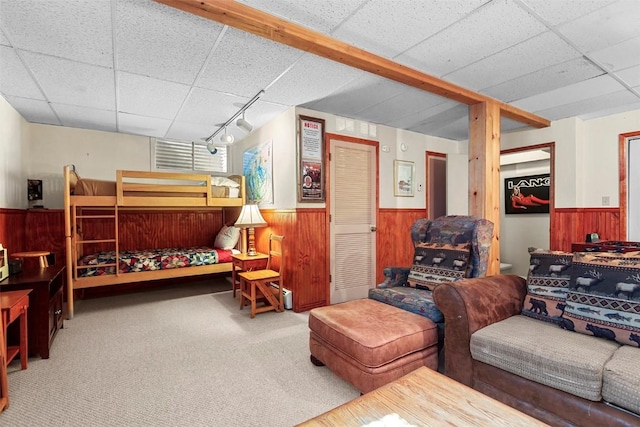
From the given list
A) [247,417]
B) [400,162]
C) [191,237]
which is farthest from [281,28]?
[191,237]

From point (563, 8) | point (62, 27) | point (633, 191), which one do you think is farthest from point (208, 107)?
point (633, 191)

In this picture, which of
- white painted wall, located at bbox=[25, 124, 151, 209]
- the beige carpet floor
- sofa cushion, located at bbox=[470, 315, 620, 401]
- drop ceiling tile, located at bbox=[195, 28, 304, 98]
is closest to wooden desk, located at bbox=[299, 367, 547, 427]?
sofa cushion, located at bbox=[470, 315, 620, 401]

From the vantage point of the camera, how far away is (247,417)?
1.73 meters

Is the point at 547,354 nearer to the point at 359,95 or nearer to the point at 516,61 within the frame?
the point at 516,61

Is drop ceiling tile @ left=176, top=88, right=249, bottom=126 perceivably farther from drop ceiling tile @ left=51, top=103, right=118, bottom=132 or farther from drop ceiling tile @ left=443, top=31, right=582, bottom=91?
drop ceiling tile @ left=443, top=31, right=582, bottom=91

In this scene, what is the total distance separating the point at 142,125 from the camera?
166 inches

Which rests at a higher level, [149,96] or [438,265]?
[149,96]

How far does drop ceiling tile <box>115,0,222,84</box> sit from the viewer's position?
1912mm

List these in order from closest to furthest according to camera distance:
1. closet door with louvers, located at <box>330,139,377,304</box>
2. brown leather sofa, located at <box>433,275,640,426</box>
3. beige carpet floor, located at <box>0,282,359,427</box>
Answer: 1. brown leather sofa, located at <box>433,275,640,426</box>
2. beige carpet floor, located at <box>0,282,359,427</box>
3. closet door with louvers, located at <box>330,139,377,304</box>

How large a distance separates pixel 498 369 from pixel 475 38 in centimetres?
218

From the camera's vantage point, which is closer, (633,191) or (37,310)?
(37,310)

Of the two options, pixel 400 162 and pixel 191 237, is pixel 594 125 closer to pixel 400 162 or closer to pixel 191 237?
pixel 400 162

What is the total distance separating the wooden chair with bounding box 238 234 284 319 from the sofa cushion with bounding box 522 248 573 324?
235 centimetres

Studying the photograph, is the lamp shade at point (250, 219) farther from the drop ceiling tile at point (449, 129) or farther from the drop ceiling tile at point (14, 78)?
the drop ceiling tile at point (449, 129)
